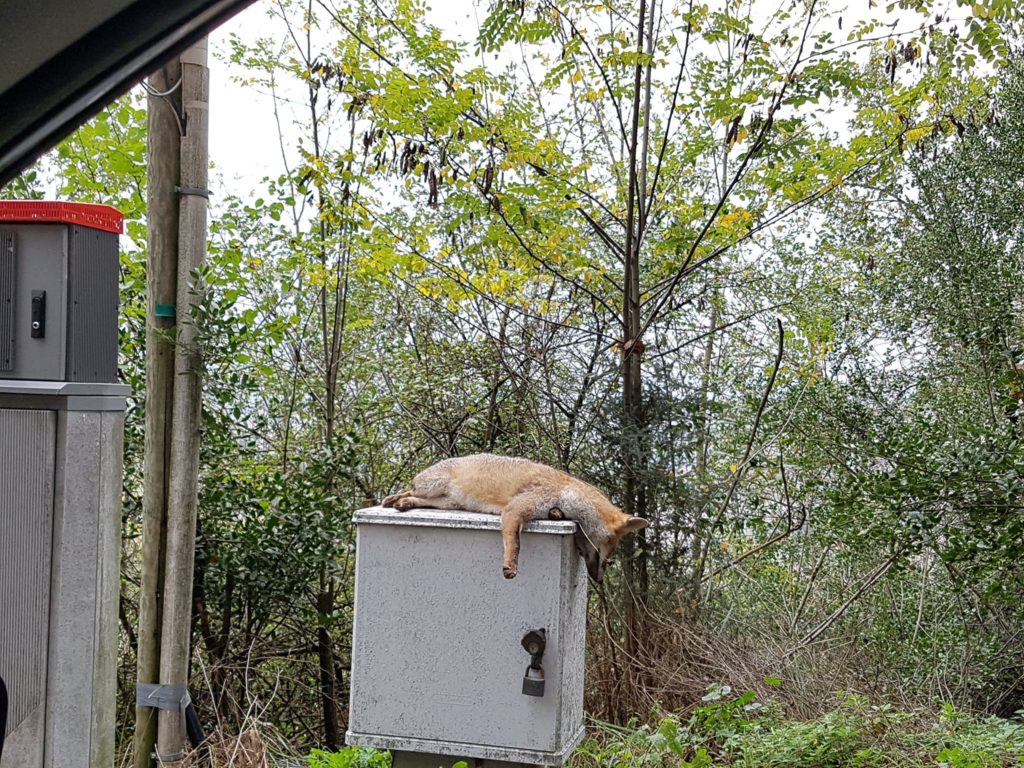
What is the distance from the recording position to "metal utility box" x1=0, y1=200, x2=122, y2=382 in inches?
130

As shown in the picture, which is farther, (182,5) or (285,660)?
(285,660)

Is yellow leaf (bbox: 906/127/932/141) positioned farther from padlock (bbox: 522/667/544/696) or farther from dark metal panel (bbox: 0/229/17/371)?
dark metal panel (bbox: 0/229/17/371)

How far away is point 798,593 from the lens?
7.23 meters

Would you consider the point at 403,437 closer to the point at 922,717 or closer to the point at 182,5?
the point at 922,717

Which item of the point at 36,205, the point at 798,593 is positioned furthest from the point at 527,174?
the point at 36,205

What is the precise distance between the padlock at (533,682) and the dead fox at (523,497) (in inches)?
19.6

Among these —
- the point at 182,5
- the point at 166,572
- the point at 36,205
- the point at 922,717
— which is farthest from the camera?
the point at 922,717

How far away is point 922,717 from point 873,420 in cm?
191

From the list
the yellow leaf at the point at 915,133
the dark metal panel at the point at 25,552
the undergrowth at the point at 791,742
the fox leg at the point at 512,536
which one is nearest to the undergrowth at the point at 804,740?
the undergrowth at the point at 791,742

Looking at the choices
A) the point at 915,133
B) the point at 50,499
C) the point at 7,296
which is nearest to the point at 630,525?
the point at 50,499

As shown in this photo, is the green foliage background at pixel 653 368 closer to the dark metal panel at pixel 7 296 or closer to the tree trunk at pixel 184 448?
the tree trunk at pixel 184 448

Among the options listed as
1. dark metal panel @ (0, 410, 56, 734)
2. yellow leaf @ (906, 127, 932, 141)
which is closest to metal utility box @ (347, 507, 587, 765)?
dark metal panel @ (0, 410, 56, 734)

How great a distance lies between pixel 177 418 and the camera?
A: 4469mm

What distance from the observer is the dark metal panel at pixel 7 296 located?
3309 mm
